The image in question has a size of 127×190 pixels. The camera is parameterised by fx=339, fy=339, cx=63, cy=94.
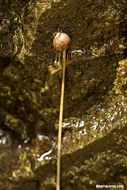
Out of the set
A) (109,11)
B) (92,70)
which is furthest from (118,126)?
(109,11)

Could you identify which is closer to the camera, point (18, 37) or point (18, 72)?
point (18, 37)

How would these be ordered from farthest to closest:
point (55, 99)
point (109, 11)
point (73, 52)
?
point (55, 99) → point (73, 52) → point (109, 11)

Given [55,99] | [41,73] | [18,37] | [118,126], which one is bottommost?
[118,126]

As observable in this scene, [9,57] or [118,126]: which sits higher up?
[9,57]

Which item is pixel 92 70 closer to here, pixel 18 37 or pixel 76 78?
pixel 76 78

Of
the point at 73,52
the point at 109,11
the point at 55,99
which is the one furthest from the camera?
the point at 55,99

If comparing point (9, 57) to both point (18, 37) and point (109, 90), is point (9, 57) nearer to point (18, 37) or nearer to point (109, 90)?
point (18, 37)

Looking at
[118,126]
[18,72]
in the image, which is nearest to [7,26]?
[18,72]
